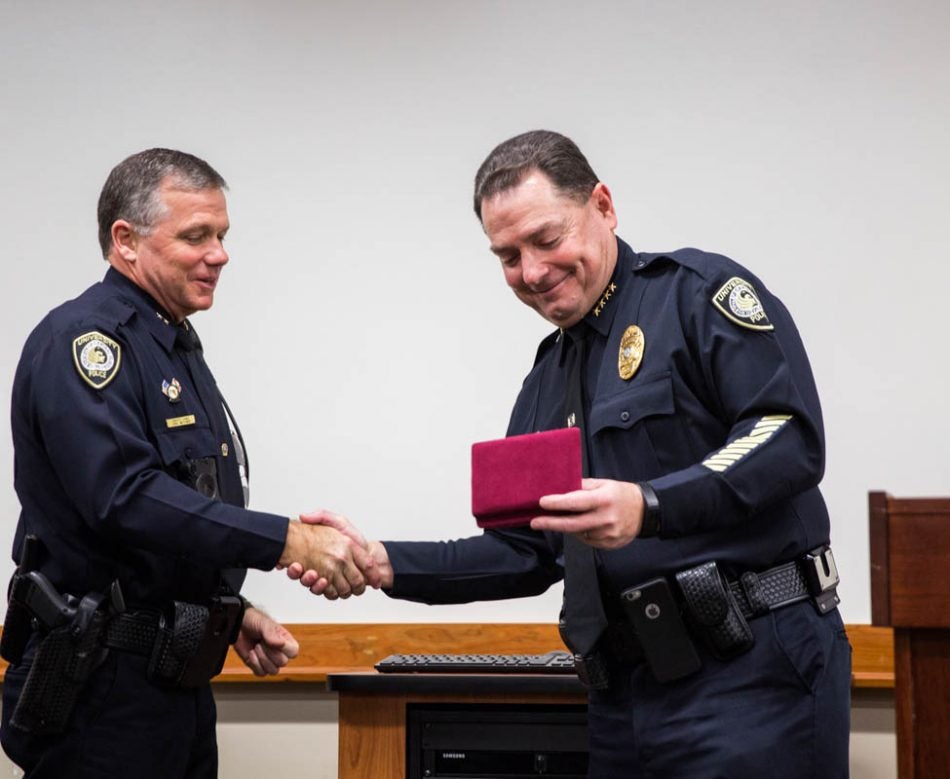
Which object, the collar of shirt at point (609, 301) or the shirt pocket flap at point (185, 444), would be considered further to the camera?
the shirt pocket flap at point (185, 444)

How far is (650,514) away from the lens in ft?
5.52

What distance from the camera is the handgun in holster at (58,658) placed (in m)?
2.11

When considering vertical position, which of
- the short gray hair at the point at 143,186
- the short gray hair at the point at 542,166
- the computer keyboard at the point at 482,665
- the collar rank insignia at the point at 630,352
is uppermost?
the short gray hair at the point at 143,186

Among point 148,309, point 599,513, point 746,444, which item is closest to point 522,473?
point 599,513

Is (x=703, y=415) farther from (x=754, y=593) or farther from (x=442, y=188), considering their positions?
(x=442, y=188)

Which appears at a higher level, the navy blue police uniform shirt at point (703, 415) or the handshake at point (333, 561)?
the navy blue police uniform shirt at point (703, 415)

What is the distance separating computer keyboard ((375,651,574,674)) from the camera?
110 inches

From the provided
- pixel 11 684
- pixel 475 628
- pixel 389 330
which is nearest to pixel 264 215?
pixel 389 330

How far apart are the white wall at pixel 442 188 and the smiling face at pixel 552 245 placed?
4.12 feet

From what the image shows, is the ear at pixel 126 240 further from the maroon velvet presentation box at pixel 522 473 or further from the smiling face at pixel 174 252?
the maroon velvet presentation box at pixel 522 473

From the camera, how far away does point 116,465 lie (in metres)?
2.13

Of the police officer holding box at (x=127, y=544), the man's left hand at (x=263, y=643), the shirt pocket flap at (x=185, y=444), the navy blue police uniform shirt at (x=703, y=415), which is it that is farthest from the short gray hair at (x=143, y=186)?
the navy blue police uniform shirt at (x=703, y=415)

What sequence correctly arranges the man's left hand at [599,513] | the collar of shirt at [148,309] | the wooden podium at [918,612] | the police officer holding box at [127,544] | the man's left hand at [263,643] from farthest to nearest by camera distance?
the man's left hand at [263,643], the collar of shirt at [148,309], the police officer holding box at [127,544], the man's left hand at [599,513], the wooden podium at [918,612]

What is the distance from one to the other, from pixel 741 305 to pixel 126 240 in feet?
4.16
